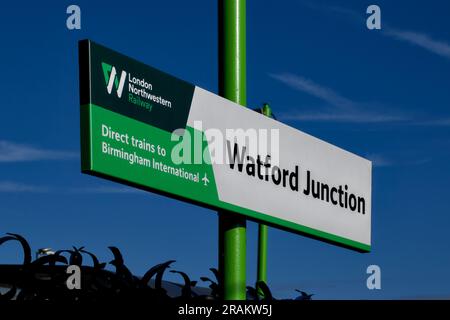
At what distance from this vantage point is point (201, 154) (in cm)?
820

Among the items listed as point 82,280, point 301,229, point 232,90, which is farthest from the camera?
point 301,229

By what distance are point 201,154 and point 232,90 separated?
1107mm

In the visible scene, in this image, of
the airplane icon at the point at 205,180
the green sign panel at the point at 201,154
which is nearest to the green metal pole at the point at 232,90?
the green sign panel at the point at 201,154

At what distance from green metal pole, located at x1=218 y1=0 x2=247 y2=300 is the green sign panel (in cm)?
29

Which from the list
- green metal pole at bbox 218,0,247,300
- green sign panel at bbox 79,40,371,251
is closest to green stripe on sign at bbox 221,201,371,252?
green sign panel at bbox 79,40,371,251

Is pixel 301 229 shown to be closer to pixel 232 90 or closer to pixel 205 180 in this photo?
pixel 232 90

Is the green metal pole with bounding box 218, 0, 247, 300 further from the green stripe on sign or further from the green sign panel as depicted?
the green sign panel

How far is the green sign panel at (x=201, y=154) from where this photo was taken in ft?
23.9

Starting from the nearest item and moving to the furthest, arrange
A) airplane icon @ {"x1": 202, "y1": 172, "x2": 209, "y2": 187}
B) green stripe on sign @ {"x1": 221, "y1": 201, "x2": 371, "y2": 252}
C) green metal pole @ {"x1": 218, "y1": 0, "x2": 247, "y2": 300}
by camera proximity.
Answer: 1. airplane icon @ {"x1": 202, "y1": 172, "x2": 209, "y2": 187}
2. green stripe on sign @ {"x1": 221, "y1": 201, "x2": 371, "y2": 252}
3. green metal pole @ {"x1": 218, "y1": 0, "x2": 247, "y2": 300}

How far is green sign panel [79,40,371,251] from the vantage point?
7277 millimetres

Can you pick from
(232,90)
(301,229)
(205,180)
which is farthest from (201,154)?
(301,229)

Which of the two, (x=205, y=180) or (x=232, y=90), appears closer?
(x=205, y=180)

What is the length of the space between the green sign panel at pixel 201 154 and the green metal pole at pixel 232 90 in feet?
0.97
